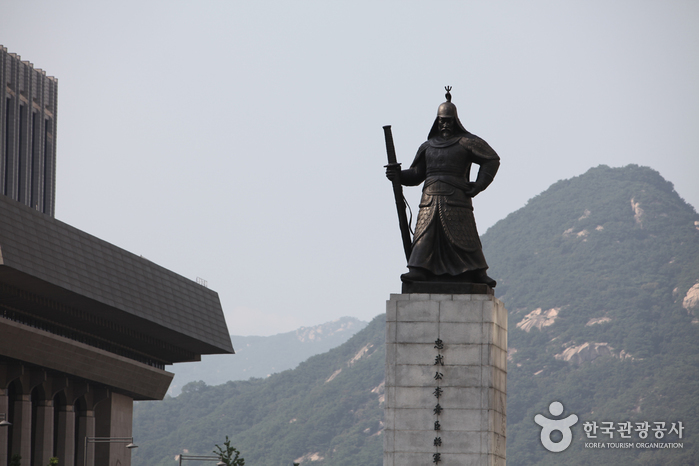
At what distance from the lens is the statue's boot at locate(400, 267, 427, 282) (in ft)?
70.7

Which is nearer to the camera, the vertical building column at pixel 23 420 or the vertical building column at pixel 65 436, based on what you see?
the vertical building column at pixel 23 420

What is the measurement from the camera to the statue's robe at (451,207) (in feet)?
70.9

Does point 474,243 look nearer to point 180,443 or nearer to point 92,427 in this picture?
point 92,427

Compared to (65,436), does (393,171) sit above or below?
above

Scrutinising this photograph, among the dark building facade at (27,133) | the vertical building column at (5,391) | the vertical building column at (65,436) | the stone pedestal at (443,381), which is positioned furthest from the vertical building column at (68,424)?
the stone pedestal at (443,381)

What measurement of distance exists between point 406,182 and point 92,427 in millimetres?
58249

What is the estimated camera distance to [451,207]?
21766 mm

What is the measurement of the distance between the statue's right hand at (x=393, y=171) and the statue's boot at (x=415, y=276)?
74.6 inches

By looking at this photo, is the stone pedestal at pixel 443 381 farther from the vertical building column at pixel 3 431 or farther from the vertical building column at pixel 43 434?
the vertical building column at pixel 43 434

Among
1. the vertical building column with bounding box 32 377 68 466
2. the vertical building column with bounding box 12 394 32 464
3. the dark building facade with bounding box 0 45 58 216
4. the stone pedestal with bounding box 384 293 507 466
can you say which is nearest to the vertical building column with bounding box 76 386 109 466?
the vertical building column with bounding box 32 377 68 466

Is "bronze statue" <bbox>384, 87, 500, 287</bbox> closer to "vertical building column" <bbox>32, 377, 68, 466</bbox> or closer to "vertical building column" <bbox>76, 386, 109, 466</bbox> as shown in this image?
"vertical building column" <bbox>32, 377, 68, 466</bbox>

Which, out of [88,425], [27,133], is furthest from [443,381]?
[27,133]

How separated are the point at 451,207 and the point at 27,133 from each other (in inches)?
3206

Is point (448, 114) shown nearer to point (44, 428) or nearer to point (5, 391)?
point (5, 391)
